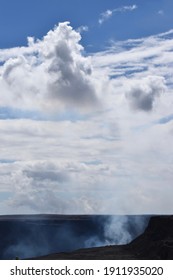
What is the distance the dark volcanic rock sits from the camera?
311 ft

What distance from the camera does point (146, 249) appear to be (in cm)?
10456

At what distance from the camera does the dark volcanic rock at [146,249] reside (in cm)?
9484

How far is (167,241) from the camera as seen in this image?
324 ft

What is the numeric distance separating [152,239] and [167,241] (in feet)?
48.4

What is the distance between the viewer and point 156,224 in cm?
11912
